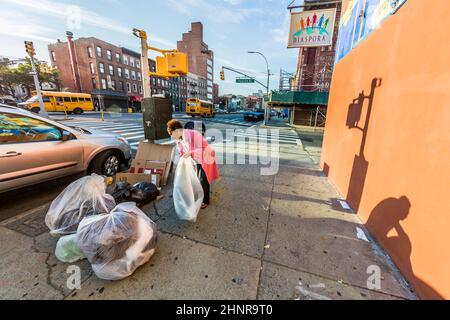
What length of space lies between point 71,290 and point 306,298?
2.17m

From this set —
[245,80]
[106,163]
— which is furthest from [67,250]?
[245,80]

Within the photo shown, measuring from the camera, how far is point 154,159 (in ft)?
13.8

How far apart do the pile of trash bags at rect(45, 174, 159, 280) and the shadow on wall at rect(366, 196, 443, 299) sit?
8.70 ft

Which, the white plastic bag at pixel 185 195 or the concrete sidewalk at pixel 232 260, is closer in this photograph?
the concrete sidewalk at pixel 232 260

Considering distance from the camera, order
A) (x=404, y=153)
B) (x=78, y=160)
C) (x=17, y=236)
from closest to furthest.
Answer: (x=404, y=153) → (x=17, y=236) → (x=78, y=160)

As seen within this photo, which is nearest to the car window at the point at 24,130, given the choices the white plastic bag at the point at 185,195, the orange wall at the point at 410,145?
the white plastic bag at the point at 185,195

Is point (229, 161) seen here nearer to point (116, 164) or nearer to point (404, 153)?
point (116, 164)

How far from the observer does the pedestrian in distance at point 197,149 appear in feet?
9.72

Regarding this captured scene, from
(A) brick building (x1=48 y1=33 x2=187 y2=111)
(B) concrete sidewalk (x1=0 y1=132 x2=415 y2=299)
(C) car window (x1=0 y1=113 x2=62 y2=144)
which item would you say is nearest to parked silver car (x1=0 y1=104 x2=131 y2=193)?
(C) car window (x1=0 y1=113 x2=62 y2=144)

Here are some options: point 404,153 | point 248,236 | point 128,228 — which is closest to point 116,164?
point 128,228

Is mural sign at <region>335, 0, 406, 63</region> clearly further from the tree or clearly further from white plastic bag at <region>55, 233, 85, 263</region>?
the tree

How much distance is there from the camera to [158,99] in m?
7.10

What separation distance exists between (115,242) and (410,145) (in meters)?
3.23

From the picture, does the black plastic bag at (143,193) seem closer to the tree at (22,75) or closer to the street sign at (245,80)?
the street sign at (245,80)
